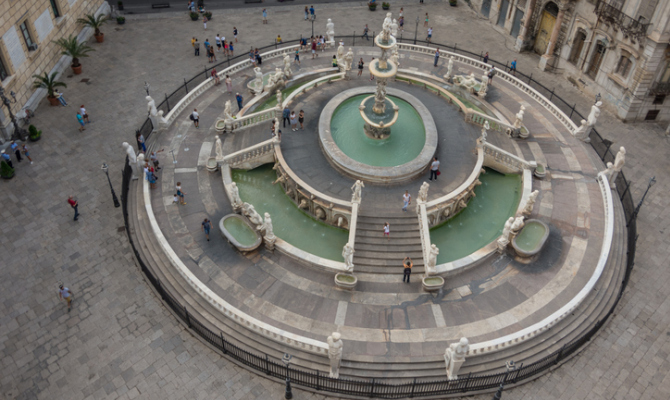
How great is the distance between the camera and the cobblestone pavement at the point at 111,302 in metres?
23.8

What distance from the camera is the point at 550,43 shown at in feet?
155

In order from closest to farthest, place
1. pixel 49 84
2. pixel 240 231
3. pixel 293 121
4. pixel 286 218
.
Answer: pixel 240 231 < pixel 286 218 < pixel 293 121 < pixel 49 84

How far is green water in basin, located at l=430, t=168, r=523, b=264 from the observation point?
1201 inches

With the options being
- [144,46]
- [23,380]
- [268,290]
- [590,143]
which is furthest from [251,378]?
[144,46]

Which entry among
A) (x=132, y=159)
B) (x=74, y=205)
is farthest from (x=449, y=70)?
(x=74, y=205)

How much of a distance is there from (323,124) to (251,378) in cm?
1822

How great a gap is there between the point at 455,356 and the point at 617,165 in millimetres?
18724

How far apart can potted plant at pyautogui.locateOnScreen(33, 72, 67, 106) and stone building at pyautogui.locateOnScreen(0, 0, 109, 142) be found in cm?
51

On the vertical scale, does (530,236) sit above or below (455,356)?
above

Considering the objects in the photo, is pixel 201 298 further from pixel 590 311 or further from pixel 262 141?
pixel 590 311

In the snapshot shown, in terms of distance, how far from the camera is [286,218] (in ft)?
105

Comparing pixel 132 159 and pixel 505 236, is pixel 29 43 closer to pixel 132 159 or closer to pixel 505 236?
pixel 132 159

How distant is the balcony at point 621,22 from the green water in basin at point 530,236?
64.1 feet

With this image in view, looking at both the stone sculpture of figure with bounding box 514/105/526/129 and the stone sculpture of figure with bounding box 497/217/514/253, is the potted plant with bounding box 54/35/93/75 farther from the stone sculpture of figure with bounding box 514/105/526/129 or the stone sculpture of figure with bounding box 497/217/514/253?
the stone sculpture of figure with bounding box 497/217/514/253
